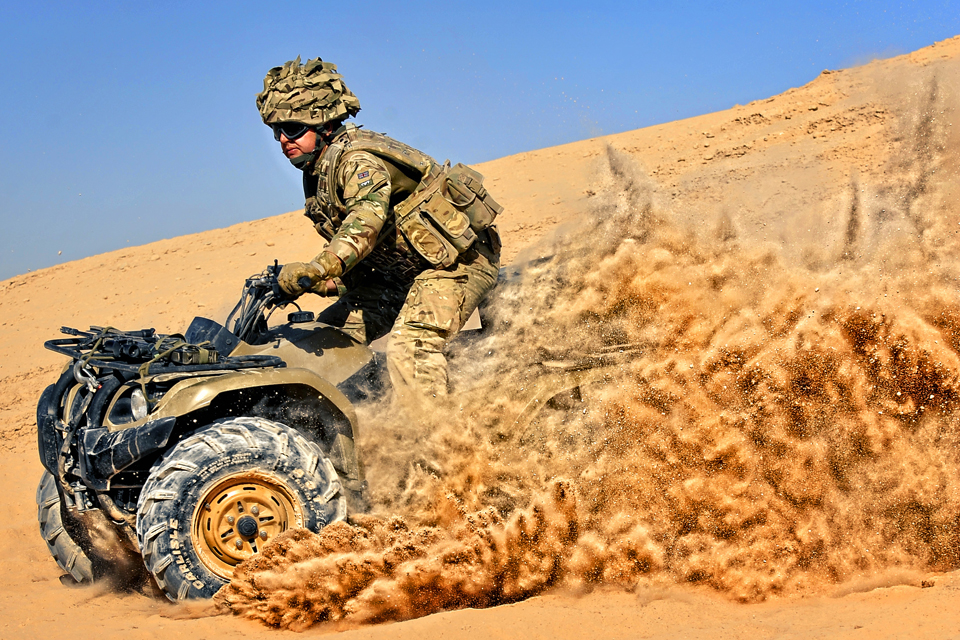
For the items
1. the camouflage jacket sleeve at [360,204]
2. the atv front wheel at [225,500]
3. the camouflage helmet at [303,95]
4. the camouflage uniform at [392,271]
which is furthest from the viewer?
the camouflage helmet at [303,95]

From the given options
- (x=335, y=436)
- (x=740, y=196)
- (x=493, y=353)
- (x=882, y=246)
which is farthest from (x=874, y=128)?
(x=335, y=436)

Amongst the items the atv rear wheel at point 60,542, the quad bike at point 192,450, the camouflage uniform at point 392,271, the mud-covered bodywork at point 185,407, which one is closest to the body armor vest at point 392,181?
the camouflage uniform at point 392,271

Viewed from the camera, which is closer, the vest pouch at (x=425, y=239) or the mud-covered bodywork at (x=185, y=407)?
the mud-covered bodywork at (x=185, y=407)

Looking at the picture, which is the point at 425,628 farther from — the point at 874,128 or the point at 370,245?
the point at 874,128

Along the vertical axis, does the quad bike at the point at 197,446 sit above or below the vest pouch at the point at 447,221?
below

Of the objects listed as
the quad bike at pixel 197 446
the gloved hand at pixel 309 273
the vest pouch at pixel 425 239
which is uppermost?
the vest pouch at pixel 425 239

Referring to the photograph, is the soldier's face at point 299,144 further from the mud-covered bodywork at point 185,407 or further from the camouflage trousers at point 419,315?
the mud-covered bodywork at point 185,407

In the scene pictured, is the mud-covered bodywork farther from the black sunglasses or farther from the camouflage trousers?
the black sunglasses

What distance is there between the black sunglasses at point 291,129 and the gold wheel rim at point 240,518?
199cm

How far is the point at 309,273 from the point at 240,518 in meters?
1.24

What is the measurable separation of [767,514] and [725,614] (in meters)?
0.68

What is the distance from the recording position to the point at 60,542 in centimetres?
460

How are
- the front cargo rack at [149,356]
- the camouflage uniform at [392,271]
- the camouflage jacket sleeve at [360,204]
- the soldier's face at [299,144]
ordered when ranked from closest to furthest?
the front cargo rack at [149,356]
the camouflage jacket sleeve at [360,204]
the camouflage uniform at [392,271]
the soldier's face at [299,144]

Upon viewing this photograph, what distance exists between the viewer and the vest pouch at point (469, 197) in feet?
15.5
